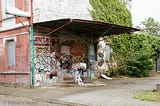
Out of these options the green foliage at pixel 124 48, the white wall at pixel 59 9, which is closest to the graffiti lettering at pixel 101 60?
the green foliage at pixel 124 48

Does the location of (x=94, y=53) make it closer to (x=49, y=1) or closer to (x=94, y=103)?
(x=49, y=1)

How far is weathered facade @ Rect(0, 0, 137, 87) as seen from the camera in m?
17.6

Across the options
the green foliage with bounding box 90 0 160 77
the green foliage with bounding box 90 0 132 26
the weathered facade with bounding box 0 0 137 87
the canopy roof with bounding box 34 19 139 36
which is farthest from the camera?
the green foliage with bounding box 90 0 160 77

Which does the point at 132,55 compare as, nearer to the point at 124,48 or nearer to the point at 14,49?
the point at 124,48

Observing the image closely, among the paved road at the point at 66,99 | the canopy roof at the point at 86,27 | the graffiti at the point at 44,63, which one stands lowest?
the paved road at the point at 66,99

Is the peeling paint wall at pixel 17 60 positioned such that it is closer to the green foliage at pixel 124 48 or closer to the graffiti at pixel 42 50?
the graffiti at pixel 42 50

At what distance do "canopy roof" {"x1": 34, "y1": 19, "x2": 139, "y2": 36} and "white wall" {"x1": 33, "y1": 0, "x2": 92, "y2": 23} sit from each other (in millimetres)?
849

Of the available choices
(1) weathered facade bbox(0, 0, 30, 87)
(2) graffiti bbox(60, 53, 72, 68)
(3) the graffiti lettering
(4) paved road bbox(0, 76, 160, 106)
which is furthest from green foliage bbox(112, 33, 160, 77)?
(4) paved road bbox(0, 76, 160, 106)

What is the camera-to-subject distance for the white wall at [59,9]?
59.3 ft

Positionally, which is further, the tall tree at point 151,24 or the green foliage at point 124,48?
the tall tree at point 151,24

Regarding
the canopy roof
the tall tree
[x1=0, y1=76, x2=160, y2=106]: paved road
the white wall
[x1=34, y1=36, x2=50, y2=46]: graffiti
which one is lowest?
[x1=0, y1=76, x2=160, y2=106]: paved road

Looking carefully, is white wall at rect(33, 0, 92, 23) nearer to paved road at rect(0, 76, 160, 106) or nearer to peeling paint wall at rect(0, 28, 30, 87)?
peeling paint wall at rect(0, 28, 30, 87)

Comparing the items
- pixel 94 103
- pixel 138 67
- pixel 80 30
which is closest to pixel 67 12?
pixel 80 30

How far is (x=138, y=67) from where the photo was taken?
24328mm
